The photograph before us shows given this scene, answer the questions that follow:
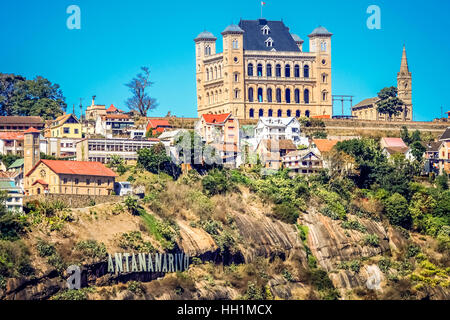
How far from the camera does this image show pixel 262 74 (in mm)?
169250

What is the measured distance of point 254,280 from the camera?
11425 cm

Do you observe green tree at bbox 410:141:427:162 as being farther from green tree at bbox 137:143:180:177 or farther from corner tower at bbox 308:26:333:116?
green tree at bbox 137:143:180:177

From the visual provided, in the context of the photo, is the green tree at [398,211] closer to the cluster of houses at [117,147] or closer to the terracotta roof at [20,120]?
the cluster of houses at [117,147]

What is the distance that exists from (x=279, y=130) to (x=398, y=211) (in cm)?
2328

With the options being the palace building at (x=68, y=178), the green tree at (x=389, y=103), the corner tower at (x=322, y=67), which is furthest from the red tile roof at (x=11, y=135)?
the green tree at (x=389, y=103)

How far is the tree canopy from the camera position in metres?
161

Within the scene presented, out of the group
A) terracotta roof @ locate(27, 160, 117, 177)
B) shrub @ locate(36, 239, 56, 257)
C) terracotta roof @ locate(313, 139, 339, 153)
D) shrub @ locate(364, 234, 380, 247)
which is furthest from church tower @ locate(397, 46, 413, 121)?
shrub @ locate(36, 239, 56, 257)

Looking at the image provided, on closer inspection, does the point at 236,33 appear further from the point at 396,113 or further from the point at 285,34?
the point at 396,113

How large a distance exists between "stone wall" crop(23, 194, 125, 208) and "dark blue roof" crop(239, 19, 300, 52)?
5795cm

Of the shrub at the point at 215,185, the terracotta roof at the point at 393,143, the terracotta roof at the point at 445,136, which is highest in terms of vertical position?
the terracotta roof at the point at 445,136

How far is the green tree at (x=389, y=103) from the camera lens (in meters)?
172

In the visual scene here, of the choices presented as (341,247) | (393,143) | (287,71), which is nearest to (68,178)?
(341,247)

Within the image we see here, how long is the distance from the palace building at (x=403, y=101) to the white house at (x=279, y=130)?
23.6 metres

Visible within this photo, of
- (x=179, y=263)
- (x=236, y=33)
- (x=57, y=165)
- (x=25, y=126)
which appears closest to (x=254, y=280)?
(x=179, y=263)
